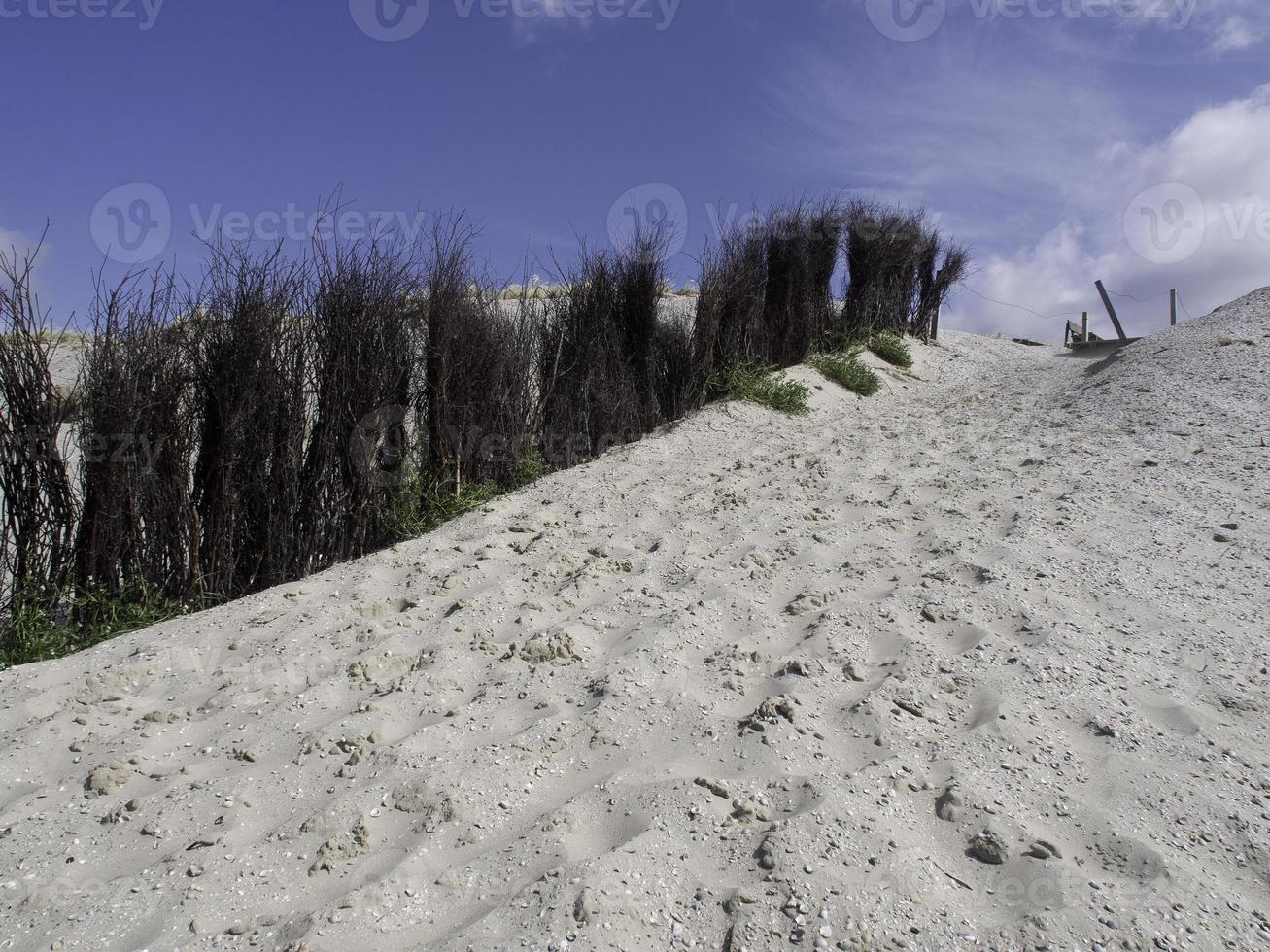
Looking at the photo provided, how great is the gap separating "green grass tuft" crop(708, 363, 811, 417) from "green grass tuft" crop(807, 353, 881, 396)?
1199 mm

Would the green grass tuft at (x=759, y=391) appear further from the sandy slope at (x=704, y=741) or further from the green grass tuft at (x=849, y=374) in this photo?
the sandy slope at (x=704, y=741)

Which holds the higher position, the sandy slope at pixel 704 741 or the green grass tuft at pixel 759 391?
the green grass tuft at pixel 759 391

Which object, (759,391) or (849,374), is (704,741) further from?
(849,374)

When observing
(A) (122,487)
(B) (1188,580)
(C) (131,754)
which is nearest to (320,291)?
(A) (122,487)

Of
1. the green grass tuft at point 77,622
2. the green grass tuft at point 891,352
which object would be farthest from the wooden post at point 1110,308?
the green grass tuft at point 77,622

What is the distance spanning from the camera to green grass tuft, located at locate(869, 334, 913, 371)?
10523 mm

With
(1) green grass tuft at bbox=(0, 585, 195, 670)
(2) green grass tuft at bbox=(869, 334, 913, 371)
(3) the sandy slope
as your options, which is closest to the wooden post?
(2) green grass tuft at bbox=(869, 334, 913, 371)

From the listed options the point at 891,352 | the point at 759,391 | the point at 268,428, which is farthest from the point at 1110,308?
the point at 268,428

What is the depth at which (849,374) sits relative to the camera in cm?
902

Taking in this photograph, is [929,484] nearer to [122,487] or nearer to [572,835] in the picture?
[572,835]

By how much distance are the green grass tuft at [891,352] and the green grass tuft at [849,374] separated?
1412mm

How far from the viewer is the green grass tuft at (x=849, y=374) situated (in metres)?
8.98

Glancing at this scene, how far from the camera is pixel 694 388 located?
757 cm

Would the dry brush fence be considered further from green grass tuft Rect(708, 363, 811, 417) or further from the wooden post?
the wooden post
